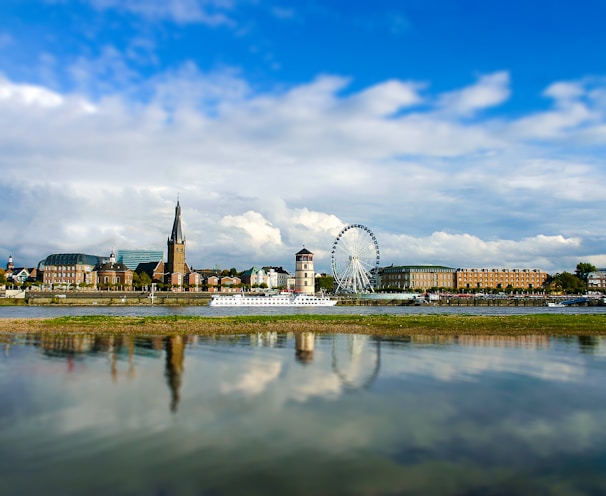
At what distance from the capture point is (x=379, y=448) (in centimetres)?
1346

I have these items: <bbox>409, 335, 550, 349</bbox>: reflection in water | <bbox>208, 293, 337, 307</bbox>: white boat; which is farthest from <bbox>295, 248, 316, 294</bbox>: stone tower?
<bbox>409, 335, 550, 349</bbox>: reflection in water

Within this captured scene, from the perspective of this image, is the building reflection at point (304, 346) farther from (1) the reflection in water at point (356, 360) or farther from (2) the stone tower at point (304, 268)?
(2) the stone tower at point (304, 268)

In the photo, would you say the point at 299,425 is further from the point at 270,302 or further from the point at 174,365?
the point at 270,302

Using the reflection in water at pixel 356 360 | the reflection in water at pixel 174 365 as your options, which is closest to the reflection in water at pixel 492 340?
the reflection in water at pixel 356 360

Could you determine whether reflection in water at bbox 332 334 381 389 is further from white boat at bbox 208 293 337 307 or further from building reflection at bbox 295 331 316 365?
white boat at bbox 208 293 337 307

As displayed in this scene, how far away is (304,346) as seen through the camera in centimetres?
3494

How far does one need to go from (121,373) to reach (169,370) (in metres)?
1.99

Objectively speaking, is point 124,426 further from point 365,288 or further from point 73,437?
point 365,288

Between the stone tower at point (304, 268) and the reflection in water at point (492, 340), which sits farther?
the stone tower at point (304, 268)

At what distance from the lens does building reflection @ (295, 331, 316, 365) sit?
94.3 feet

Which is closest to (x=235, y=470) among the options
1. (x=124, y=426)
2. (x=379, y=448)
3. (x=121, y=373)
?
(x=379, y=448)

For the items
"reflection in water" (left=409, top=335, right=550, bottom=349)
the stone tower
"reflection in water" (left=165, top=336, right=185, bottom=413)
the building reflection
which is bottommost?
"reflection in water" (left=409, top=335, right=550, bottom=349)

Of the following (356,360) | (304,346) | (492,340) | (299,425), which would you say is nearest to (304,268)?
(492,340)

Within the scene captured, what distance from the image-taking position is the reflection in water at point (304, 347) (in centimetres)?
2875
